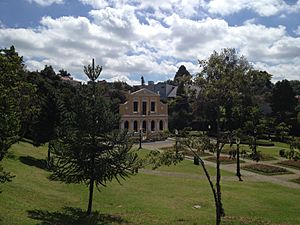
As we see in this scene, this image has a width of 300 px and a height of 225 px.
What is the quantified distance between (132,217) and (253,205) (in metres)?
7.74

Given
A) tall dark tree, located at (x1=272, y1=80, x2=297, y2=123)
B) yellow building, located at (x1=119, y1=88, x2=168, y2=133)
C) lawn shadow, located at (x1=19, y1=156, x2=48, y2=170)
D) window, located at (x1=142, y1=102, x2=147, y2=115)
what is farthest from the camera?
window, located at (x1=142, y1=102, x2=147, y2=115)

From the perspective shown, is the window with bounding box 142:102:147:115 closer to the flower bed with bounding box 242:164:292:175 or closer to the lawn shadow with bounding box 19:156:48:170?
the flower bed with bounding box 242:164:292:175

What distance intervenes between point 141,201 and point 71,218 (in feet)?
19.7

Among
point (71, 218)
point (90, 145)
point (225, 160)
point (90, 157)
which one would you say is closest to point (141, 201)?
point (90, 157)

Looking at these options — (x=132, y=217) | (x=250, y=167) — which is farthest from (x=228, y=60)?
(x=250, y=167)

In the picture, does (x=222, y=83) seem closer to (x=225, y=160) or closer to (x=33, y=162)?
(x=33, y=162)

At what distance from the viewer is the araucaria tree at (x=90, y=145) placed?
16.3 meters

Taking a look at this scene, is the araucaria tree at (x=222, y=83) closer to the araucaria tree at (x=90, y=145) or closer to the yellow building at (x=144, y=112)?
the araucaria tree at (x=90, y=145)

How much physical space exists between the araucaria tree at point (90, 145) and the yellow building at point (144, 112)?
48.3m

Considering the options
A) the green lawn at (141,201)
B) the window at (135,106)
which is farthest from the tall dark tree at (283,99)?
the green lawn at (141,201)

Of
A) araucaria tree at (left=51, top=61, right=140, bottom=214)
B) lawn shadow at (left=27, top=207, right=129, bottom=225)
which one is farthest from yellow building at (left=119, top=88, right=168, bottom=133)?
lawn shadow at (left=27, top=207, right=129, bottom=225)

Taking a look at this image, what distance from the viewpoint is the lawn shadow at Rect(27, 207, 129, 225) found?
14.0m

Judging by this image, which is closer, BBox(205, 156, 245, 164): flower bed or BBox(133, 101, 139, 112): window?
BBox(205, 156, 245, 164): flower bed

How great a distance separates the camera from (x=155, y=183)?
87.0 ft
